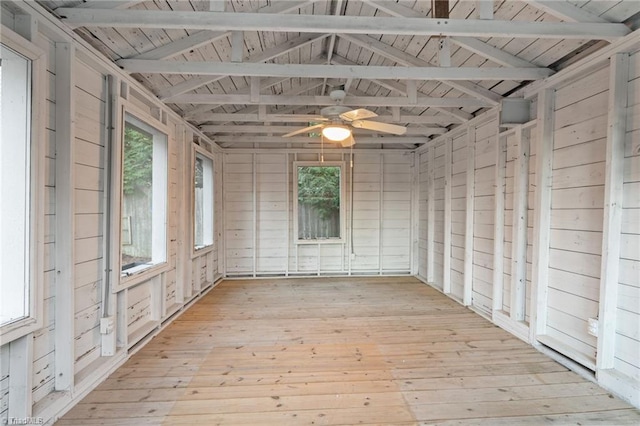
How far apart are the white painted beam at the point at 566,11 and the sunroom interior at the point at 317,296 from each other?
1 centimetres

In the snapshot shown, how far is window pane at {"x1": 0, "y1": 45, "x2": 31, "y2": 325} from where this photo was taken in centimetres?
176

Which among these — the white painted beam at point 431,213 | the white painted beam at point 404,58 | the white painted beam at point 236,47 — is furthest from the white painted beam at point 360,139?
the white painted beam at point 236,47

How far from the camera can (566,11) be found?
7.23 feet

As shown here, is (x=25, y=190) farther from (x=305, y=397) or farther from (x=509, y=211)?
(x=509, y=211)

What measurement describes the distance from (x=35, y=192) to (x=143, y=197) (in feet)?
5.09

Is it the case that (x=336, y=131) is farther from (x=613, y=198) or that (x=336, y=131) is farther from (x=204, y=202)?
(x=204, y=202)

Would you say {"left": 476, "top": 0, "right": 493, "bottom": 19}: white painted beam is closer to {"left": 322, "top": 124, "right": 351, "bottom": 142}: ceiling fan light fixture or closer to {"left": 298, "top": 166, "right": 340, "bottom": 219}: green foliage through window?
{"left": 322, "top": 124, "right": 351, "bottom": 142}: ceiling fan light fixture

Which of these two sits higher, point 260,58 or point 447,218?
point 260,58

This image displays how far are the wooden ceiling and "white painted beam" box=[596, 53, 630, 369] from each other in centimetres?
33

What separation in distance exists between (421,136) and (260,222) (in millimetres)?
3387

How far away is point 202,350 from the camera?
9.83ft

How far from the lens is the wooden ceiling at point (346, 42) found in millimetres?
2096

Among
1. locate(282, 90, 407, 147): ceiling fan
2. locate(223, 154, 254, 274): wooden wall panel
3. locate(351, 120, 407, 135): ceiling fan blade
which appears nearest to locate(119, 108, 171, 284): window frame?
locate(282, 90, 407, 147): ceiling fan

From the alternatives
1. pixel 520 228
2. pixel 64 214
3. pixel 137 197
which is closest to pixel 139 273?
pixel 137 197
